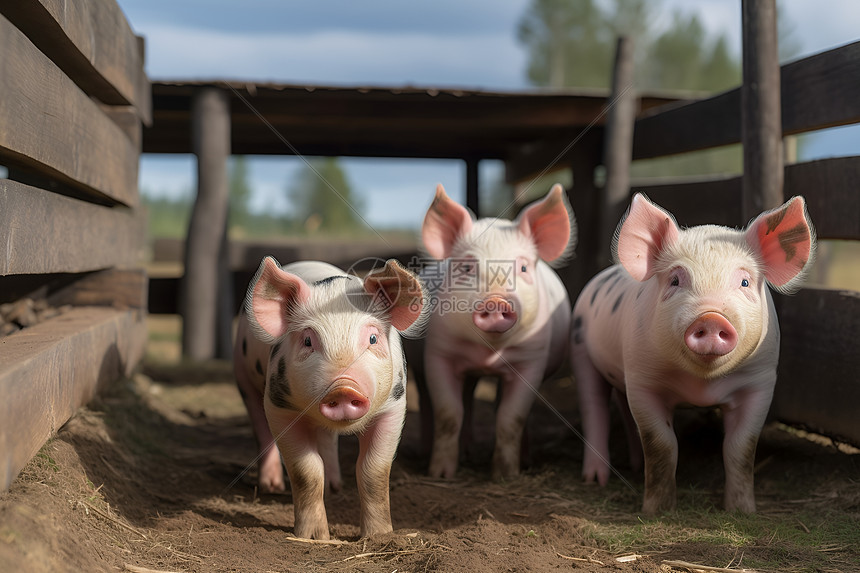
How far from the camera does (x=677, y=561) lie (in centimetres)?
321

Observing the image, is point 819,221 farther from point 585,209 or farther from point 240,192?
point 240,192

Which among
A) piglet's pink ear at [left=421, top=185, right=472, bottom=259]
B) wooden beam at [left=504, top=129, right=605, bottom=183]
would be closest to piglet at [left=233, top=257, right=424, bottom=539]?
→ piglet's pink ear at [left=421, top=185, right=472, bottom=259]

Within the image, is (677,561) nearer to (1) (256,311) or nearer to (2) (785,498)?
(2) (785,498)

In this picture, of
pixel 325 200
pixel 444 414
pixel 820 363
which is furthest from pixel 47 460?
pixel 325 200

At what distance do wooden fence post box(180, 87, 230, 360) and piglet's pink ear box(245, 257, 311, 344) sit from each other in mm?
4409

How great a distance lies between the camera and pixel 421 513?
3.99 m

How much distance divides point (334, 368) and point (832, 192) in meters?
2.97

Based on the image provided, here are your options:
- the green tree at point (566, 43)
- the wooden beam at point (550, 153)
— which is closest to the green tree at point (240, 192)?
the green tree at point (566, 43)

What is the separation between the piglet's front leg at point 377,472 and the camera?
3.64 m

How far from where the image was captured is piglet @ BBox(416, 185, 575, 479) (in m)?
4.52

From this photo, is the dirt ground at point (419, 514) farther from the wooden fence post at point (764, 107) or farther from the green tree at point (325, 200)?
the green tree at point (325, 200)

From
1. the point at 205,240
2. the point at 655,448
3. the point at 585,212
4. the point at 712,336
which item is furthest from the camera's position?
the point at 585,212

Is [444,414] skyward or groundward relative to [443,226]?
groundward

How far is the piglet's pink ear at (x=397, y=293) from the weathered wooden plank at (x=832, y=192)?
2.39 meters
